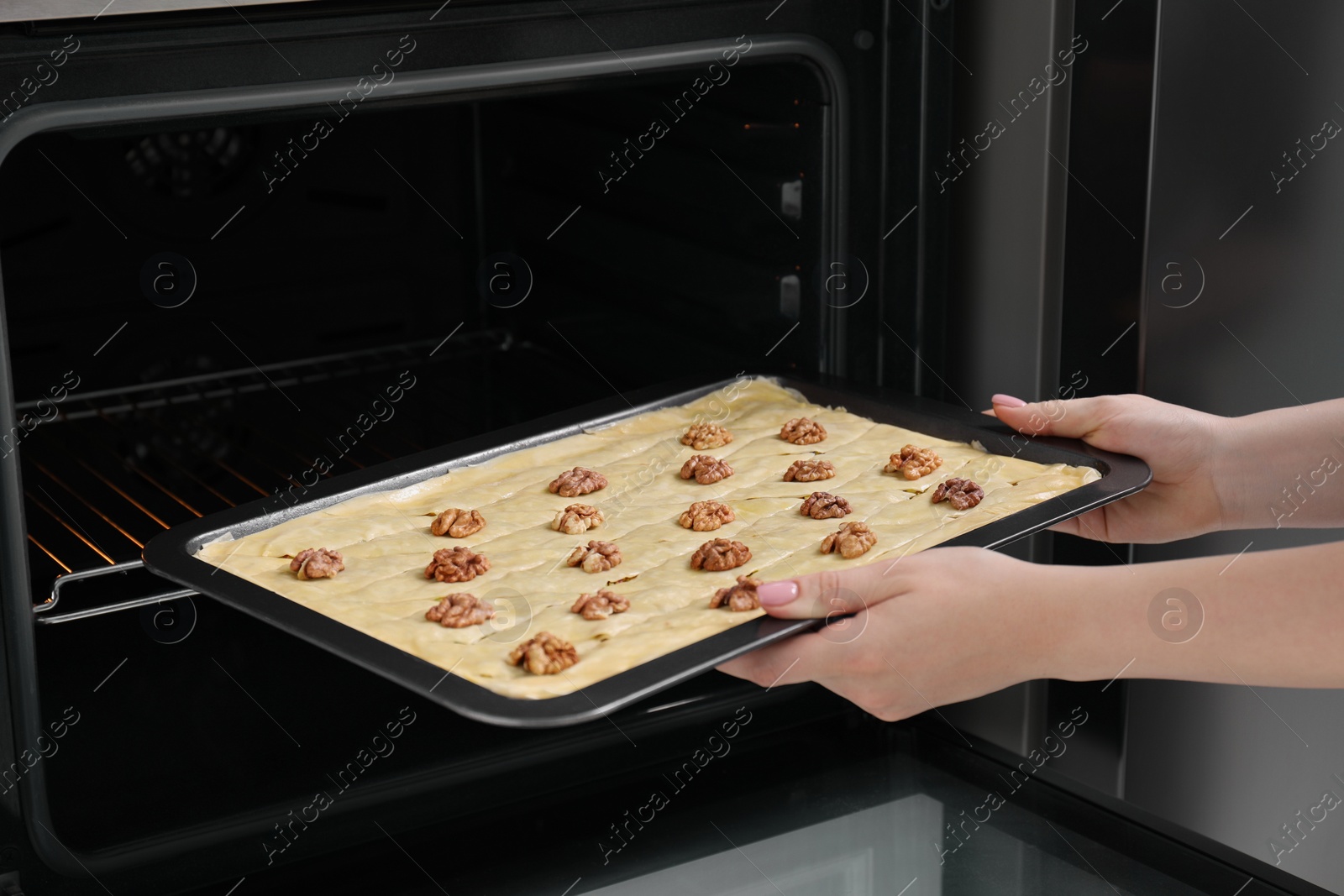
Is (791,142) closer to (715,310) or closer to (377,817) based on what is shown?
(715,310)

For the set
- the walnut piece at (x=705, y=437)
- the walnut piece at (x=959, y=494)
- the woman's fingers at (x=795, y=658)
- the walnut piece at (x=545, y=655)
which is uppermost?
the walnut piece at (x=705, y=437)

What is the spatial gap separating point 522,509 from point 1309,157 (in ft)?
2.73

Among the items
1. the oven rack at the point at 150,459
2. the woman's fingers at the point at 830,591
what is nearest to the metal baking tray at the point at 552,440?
the woman's fingers at the point at 830,591

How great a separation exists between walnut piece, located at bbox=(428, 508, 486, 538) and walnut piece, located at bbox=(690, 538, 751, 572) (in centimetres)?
20

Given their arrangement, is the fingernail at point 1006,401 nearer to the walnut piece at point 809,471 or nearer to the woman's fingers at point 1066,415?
the woman's fingers at point 1066,415

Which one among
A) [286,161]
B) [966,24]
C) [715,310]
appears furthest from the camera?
[286,161]

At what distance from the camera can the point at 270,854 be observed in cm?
127

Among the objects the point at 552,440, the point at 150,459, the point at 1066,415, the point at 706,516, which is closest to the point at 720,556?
the point at 706,516

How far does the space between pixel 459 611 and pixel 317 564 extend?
0.14 m

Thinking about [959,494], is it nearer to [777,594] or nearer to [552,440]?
[777,594]

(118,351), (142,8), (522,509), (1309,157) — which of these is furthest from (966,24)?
(118,351)

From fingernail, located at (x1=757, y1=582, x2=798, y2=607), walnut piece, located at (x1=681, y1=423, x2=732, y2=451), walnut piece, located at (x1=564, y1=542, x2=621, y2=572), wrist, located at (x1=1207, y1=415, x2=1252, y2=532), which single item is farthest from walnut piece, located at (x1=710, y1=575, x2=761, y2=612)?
wrist, located at (x1=1207, y1=415, x2=1252, y2=532)

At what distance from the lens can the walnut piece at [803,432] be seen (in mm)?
1390

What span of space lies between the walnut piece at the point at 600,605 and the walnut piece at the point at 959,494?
33cm
